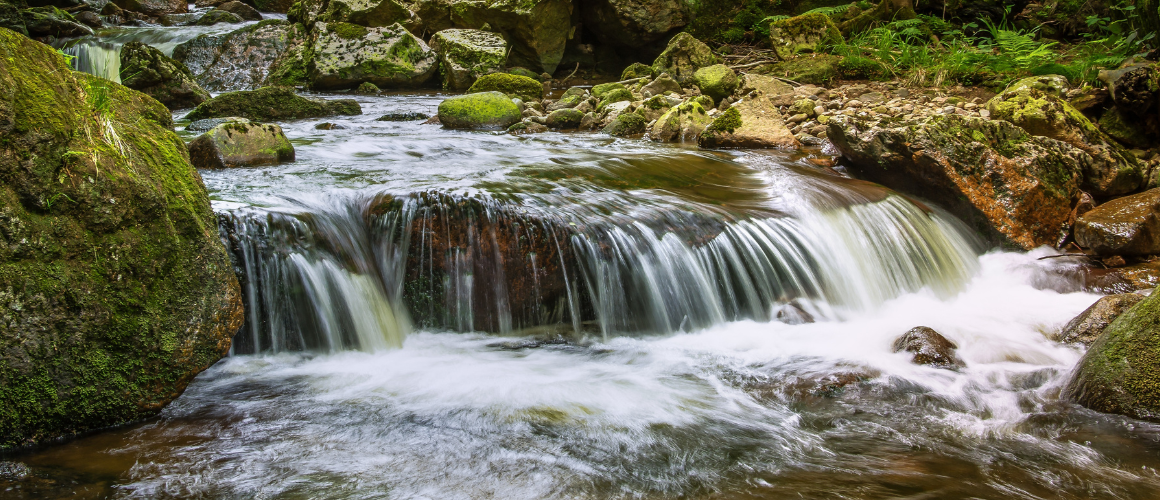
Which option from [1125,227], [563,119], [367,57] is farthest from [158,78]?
[1125,227]

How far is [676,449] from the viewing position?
2748mm

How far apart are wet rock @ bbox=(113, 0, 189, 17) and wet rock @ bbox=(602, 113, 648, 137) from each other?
16.9 meters

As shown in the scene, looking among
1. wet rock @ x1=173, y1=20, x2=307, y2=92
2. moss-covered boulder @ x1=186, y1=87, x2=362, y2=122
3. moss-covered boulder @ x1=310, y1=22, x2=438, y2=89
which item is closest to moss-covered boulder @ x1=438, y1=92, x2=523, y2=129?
moss-covered boulder @ x1=186, y1=87, x2=362, y2=122

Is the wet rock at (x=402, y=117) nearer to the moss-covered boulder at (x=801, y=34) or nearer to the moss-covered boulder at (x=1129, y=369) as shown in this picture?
the moss-covered boulder at (x=801, y=34)

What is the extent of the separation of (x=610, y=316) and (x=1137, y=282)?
3.89 m

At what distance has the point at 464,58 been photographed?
15.1 metres

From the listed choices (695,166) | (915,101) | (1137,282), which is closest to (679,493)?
(1137,282)

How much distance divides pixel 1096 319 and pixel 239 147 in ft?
22.1

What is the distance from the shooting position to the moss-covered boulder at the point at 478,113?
9.45 m

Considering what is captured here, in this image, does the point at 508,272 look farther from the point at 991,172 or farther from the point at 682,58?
the point at 682,58

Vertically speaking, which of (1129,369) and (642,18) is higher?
(642,18)

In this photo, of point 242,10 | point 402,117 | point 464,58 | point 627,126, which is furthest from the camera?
point 242,10

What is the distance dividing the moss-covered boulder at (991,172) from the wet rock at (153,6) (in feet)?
69.5

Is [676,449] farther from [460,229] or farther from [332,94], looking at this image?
[332,94]
